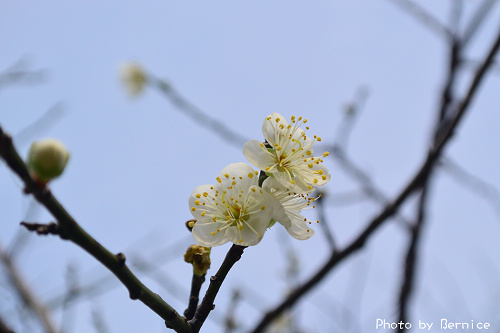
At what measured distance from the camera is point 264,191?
3.96 ft

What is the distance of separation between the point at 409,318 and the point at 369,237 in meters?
0.53

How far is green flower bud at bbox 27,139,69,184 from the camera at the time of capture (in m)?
0.86

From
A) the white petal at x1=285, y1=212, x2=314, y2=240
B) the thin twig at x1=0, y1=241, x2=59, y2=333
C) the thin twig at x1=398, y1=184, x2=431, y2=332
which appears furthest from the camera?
the thin twig at x1=0, y1=241, x2=59, y2=333

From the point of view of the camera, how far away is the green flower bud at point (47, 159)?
0.86 m

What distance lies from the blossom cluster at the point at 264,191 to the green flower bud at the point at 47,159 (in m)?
0.47

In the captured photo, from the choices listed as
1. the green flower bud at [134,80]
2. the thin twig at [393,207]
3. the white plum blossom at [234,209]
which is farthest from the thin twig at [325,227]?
the green flower bud at [134,80]

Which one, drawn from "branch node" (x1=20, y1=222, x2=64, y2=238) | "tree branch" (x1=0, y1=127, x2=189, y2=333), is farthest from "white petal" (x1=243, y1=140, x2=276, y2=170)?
"branch node" (x1=20, y1=222, x2=64, y2=238)

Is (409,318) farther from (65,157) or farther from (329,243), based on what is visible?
(65,157)

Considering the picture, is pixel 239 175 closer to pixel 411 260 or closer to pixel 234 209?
pixel 234 209

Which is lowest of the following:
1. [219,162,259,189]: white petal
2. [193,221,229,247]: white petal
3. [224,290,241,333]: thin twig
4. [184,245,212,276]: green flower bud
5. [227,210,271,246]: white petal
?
[224,290,241,333]: thin twig

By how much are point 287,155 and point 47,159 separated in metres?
0.72

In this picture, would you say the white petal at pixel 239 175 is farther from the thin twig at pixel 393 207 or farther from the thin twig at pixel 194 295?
the thin twig at pixel 393 207

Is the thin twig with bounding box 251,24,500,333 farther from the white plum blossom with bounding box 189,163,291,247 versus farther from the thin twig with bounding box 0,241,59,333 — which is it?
the thin twig with bounding box 0,241,59,333

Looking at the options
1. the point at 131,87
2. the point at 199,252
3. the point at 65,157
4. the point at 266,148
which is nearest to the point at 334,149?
the point at 266,148
